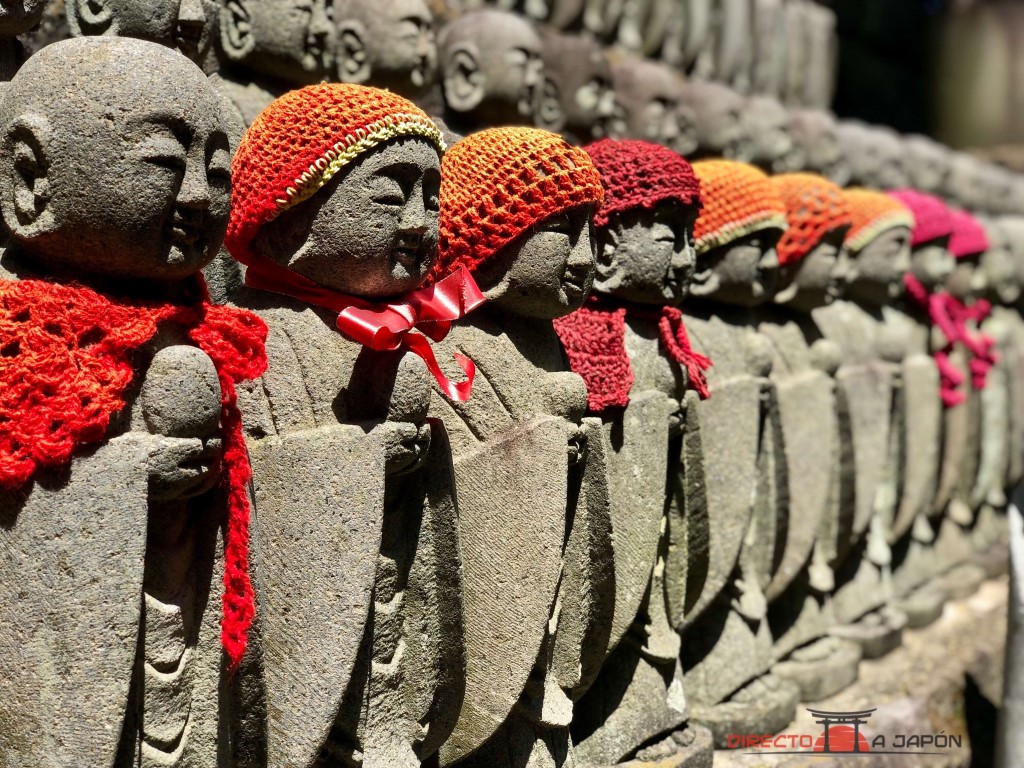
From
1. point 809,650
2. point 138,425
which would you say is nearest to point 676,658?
point 809,650

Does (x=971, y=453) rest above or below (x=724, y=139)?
below

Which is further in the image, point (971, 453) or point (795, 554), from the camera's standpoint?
point (971, 453)

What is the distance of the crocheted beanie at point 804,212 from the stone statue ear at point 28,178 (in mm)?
3601

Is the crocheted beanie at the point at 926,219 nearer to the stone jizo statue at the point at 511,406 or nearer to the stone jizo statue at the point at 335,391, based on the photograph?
the stone jizo statue at the point at 511,406

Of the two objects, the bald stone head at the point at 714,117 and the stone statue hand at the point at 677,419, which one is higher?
the bald stone head at the point at 714,117

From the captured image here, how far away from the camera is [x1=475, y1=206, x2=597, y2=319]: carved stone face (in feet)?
12.4

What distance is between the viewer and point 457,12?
7.21m

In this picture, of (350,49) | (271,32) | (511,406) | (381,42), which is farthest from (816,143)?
(511,406)

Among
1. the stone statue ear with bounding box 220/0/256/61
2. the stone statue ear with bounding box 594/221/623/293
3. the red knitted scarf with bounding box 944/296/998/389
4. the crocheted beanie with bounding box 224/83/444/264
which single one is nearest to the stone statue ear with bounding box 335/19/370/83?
the stone statue ear with bounding box 220/0/256/61

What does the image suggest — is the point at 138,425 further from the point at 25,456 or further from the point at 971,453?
the point at 971,453

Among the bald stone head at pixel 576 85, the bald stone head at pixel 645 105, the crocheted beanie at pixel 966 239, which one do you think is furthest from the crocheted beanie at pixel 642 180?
the crocheted beanie at pixel 966 239

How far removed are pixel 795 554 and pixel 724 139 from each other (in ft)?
10.3

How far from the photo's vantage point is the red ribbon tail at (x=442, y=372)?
11.2 ft

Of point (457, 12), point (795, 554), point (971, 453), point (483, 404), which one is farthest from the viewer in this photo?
point (971, 453)
